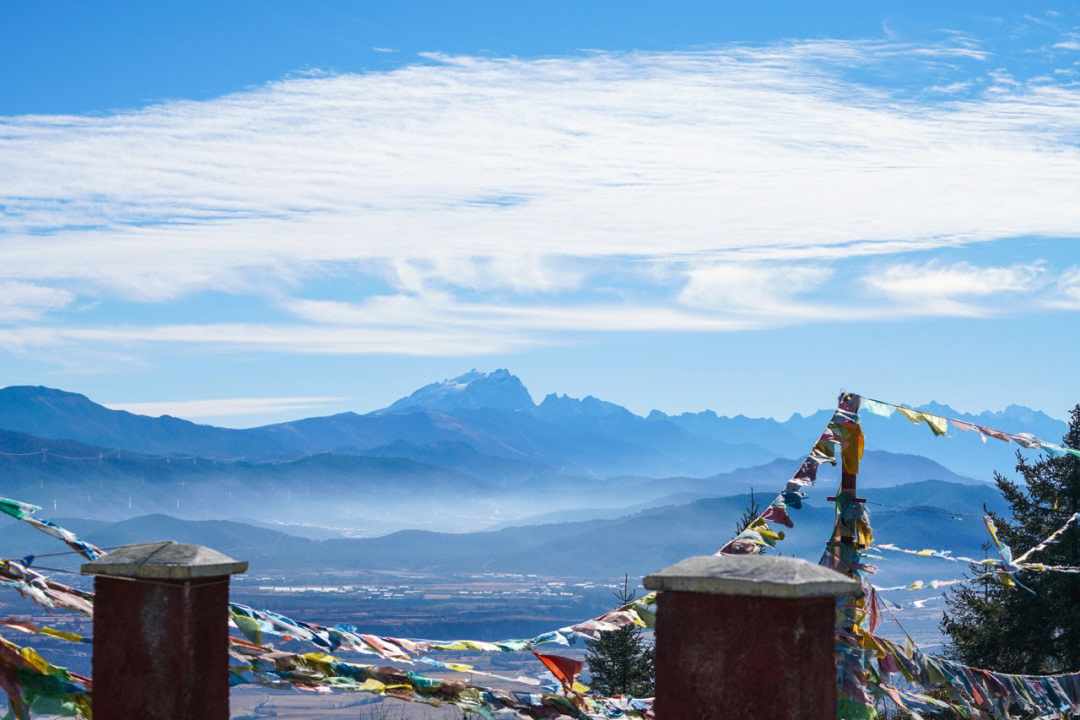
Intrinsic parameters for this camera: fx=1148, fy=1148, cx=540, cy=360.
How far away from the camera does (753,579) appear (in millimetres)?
3852

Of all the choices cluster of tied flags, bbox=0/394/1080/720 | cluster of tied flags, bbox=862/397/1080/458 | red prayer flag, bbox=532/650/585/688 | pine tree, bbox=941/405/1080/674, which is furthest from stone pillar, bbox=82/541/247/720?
pine tree, bbox=941/405/1080/674

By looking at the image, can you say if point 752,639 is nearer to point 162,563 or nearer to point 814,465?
point 162,563

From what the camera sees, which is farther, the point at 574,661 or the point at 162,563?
the point at 574,661

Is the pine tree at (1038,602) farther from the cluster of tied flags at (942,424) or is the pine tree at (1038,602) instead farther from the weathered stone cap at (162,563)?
the weathered stone cap at (162,563)

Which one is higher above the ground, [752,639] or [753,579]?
[753,579]

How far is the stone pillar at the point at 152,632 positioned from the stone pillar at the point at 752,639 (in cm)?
214

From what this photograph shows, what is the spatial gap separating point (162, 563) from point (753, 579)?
2.56 meters

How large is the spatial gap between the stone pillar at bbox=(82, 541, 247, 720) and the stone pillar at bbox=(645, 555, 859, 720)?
2.14m

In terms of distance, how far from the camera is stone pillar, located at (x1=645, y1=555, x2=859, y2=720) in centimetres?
→ 386

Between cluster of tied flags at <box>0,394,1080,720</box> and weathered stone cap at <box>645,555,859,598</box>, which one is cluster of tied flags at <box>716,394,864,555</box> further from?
weathered stone cap at <box>645,555,859,598</box>

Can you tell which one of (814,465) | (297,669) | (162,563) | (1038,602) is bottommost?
(1038,602)

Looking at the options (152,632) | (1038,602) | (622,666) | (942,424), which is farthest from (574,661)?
(622,666)

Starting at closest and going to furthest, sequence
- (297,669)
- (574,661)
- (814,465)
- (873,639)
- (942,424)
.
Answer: (297,669) < (574,661) < (873,639) < (942,424) < (814,465)

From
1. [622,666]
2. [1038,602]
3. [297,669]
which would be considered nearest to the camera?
[297,669]
